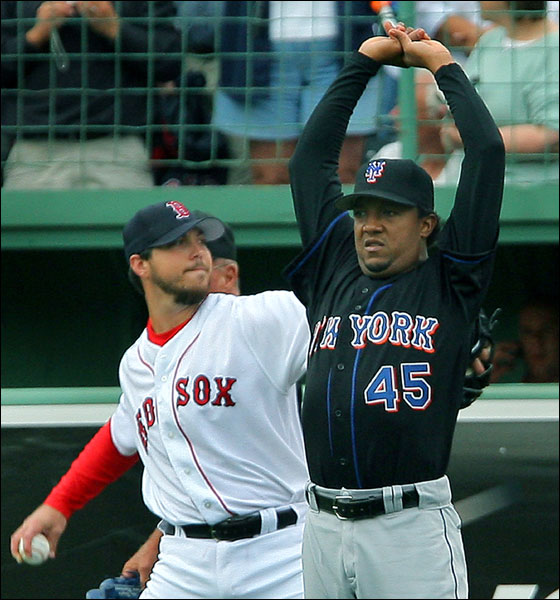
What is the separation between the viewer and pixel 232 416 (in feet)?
12.1

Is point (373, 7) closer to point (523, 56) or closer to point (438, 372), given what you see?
point (523, 56)

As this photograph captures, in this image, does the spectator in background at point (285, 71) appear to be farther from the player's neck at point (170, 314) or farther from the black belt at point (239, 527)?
the black belt at point (239, 527)

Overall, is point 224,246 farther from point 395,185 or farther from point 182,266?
point 395,185

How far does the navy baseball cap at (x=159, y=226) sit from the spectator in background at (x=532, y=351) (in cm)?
215

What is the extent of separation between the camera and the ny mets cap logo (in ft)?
10.6

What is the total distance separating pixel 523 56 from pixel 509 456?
215cm

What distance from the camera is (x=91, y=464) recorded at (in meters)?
4.03

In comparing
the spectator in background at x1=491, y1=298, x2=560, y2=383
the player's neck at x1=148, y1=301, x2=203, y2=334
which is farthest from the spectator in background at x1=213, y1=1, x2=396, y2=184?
the player's neck at x1=148, y1=301, x2=203, y2=334

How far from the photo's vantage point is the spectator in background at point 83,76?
5812 millimetres

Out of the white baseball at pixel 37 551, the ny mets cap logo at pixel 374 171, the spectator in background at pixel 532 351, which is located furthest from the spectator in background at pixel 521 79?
the white baseball at pixel 37 551

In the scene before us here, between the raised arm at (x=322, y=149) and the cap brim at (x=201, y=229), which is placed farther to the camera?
the cap brim at (x=201, y=229)

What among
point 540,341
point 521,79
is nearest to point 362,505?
point 540,341

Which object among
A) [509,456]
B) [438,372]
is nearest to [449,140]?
[509,456]

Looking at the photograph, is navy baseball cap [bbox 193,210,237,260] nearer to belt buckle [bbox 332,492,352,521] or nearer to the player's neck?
the player's neck
